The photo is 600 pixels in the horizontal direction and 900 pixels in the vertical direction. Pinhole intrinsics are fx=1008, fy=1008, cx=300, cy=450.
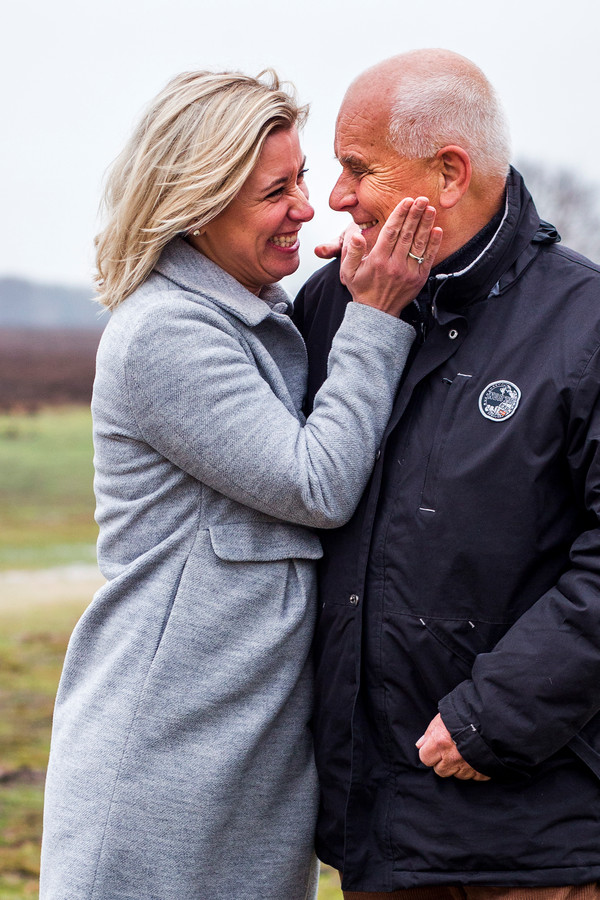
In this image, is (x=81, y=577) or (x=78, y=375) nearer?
(x=81, y=577)

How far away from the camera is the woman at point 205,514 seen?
6.11ft

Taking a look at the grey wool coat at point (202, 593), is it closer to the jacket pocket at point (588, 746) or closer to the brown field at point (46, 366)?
the jacket pocket at point (588, 746)

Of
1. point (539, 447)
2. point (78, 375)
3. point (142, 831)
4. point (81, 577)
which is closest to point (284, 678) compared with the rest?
point (142, 831)

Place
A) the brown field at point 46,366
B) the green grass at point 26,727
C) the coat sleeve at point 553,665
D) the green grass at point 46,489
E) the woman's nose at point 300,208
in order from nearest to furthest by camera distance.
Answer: the coat sleeve at point 553,665 < the woman's nose at point 300,208 < the green grass at point 26,727 < the green grass at point 46,489 < the brown field at point 46,366

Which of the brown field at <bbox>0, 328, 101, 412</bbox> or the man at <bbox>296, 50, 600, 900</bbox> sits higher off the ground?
the man at <bbox>296, 50, 600, 900</bbox>

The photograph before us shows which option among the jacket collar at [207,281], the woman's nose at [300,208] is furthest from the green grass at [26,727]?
the woman's nose at [300,208]

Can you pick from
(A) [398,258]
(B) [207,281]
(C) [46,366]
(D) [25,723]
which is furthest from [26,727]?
(C) [46,366]

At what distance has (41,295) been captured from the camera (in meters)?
8.55

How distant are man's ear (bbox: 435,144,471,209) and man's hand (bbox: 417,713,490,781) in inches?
37.8

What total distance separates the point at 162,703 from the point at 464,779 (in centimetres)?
57

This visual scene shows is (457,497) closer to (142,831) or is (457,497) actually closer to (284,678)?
(284,678)

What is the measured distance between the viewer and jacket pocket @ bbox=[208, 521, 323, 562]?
6.29ft

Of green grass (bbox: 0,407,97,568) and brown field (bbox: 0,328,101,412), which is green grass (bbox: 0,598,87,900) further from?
brown field (bbox: 0,328,101,412)

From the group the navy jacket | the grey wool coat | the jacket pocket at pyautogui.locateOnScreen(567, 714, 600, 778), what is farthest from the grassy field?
the jacket pocket at pyautogui.locateOnScreen(567, 714, 600, 778)
